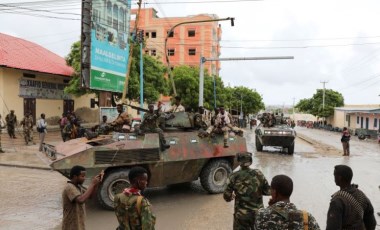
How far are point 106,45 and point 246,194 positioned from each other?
11.2m

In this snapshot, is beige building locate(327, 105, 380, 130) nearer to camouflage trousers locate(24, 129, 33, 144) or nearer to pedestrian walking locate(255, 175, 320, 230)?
camouflage trousers locate(24, 129, 33, 144)

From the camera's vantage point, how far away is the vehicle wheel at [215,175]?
8930 millimetres

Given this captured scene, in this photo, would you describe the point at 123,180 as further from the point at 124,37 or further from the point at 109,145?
the point at 124,37

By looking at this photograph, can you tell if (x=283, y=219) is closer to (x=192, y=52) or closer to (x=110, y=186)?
(x=110, y=186)

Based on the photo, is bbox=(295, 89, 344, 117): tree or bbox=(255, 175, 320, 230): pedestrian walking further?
bbox=(295, 89, 344, 117): tree

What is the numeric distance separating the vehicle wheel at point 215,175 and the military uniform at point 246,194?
4.32m

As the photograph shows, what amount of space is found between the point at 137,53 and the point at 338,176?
2313 centimetres

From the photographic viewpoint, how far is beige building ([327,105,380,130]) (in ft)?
135

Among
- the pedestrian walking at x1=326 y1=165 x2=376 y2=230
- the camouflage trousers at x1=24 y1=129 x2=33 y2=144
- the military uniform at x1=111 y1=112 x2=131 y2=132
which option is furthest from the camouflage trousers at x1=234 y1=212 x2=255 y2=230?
the camouflage trousers at x1=24 y1=129 x2=33 y2=144

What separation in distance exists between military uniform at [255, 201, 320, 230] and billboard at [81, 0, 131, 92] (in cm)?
1167

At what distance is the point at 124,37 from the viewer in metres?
16.0

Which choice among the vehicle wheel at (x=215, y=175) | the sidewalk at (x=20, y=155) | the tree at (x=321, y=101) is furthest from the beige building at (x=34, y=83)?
the tree at (x=321, y=101)

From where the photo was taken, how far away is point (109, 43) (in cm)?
1472

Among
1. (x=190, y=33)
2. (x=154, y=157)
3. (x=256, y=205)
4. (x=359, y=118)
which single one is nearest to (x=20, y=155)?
(x=154, y=157)
